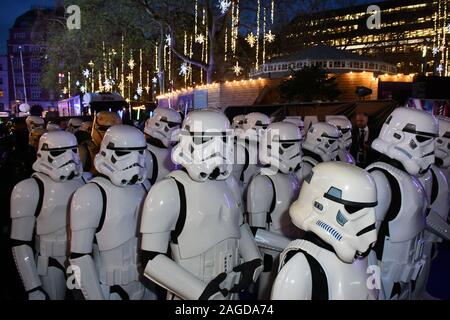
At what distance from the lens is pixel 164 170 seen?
5.73m

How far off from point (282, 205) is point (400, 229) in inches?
53.5

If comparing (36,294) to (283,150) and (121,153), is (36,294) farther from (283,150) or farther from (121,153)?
(283,150)

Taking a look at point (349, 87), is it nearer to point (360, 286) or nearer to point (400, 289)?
point (400, 289)

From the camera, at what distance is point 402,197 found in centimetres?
328

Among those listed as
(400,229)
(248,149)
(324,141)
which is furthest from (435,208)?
(248,149)

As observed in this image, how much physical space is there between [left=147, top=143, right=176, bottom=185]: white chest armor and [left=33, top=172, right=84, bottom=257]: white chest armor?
1601 millimetres

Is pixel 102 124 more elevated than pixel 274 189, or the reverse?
pixel 102 124

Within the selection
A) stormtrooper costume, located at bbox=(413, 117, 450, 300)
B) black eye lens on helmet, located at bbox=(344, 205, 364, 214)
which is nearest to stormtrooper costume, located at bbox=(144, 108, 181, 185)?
stormtrooper costume, located at bbox=(413, 117, 450, 300)

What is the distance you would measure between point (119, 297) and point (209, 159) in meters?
1.50

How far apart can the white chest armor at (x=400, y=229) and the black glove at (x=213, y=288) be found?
1384 mm

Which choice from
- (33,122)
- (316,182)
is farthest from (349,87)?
(316,182)

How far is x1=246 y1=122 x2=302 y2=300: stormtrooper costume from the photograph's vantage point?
4.18m

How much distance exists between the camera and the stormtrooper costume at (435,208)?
3.97 m

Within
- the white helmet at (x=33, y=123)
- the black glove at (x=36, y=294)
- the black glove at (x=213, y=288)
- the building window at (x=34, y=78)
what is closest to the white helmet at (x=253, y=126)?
the black glove at (x=36, y=294)
